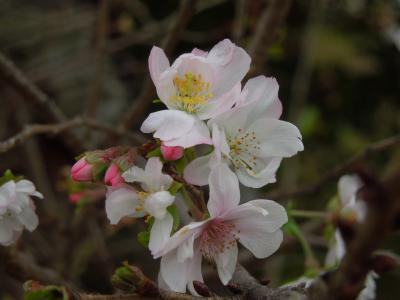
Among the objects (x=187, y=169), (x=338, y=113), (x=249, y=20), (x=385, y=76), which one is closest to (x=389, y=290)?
(x=338, y=113)

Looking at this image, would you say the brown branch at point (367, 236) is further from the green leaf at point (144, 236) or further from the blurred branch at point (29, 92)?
the blurred branch at point (29, 92)

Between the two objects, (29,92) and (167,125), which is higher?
(167,125)

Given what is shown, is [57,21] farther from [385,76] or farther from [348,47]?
[385,76]

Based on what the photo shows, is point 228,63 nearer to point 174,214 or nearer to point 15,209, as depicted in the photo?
point 174,214

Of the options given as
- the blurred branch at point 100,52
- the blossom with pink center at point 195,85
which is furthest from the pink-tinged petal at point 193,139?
the blurred branch at point 100,52

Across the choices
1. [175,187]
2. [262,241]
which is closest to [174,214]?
[175,187]

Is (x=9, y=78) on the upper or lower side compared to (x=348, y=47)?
upper

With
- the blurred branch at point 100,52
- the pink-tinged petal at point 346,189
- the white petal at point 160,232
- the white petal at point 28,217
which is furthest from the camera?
the blurred branch at point 100,52
